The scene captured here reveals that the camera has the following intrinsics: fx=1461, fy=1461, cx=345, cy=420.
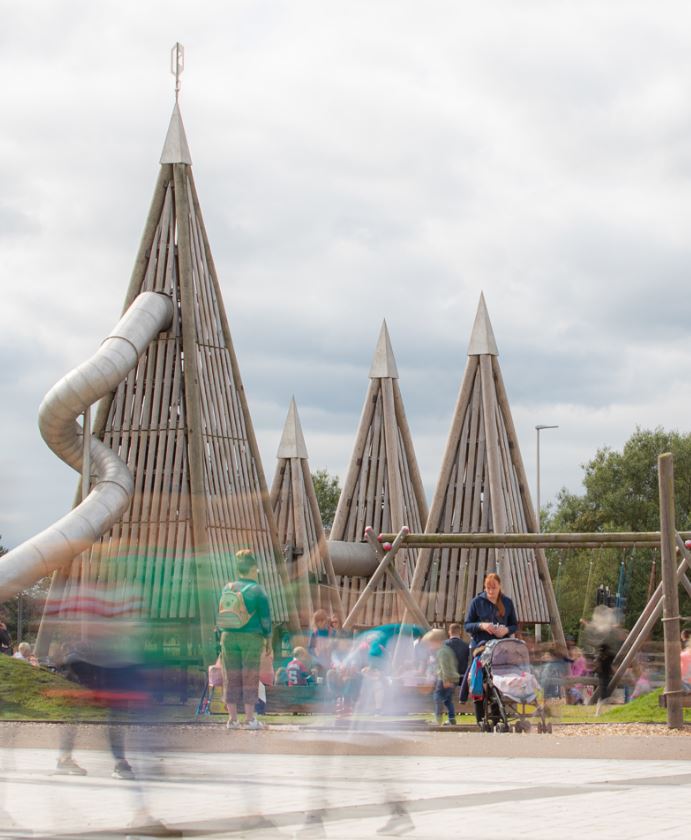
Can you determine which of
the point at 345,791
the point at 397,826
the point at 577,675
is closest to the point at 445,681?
the point at 345,791

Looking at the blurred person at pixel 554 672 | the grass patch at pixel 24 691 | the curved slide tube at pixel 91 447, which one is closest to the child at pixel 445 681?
the blurred person at pixel 554 672

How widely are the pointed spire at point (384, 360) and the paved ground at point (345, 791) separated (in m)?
25.8

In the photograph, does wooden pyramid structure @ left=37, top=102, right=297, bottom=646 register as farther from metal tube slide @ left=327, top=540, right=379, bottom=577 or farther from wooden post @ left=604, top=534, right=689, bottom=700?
wooden post @ left=604, top=534, right=689, bottom=700

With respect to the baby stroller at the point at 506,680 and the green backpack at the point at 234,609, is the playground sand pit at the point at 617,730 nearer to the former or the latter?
the baby stroller at the point at 506,680

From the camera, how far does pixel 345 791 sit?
8023mm

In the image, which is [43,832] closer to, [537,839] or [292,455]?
[537,839]

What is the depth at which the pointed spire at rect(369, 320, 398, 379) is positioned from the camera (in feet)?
119

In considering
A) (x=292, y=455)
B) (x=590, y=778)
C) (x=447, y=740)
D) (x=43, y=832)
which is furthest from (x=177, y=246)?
(x=43, y=832)

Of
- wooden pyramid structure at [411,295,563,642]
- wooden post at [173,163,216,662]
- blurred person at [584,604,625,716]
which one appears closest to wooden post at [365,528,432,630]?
blurred person at [584,604,625,716]

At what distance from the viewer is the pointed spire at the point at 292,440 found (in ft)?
120

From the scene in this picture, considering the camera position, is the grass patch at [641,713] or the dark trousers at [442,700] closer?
the grass patch at [641,713]

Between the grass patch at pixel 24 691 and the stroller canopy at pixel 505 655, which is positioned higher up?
the stroller canopy at pixel 505 655

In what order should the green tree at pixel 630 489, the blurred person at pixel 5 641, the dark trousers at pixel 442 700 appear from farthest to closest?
the green tree at pixel 630 489
the blurred person at pixel 5 641
the dark trousers at pixel 442 700

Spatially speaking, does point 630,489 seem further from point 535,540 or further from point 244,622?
point 244,622
